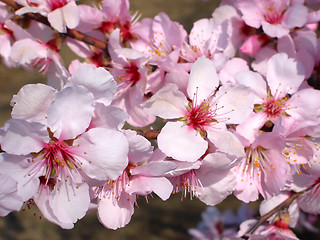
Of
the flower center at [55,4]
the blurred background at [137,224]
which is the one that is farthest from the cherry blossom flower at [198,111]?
the blurred background at [137,224]

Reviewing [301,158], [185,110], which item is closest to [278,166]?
[301,158]

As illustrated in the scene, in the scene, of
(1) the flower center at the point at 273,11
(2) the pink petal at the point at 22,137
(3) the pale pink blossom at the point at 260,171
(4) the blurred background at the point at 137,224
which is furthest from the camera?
(4) the blurred background at the point at 137,224

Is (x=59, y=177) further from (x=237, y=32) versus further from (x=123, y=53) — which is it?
(x=237, y=32)

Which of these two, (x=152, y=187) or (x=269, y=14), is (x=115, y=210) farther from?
(x=269, y=14)

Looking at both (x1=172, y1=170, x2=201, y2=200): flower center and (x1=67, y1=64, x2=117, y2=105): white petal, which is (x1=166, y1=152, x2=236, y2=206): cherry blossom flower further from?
(x1=67, y1=64, x2=117, y2=105): white petal

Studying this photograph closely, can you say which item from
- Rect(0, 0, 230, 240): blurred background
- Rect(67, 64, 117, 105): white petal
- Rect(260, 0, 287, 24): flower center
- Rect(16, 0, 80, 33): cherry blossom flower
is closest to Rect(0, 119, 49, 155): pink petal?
Rect(67, 64, 117, 105): white petal

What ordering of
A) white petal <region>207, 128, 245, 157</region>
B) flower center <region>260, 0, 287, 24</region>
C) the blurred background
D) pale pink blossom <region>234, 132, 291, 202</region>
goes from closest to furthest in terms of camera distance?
1. white petal <region>207, 128, 245, 157</region>
2. pale pink blossom <region>234, 132, 291, 202</region>
3. flower center <region>260, 0, 287, 24</region>
4. the blurred background

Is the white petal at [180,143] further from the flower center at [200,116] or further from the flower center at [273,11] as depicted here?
the flower center at [273,11]

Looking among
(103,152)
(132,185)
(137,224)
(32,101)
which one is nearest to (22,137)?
(32,101)
